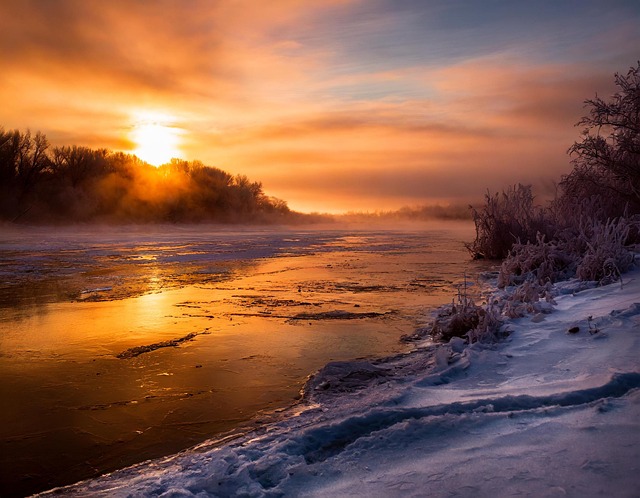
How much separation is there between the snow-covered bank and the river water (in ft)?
1.24

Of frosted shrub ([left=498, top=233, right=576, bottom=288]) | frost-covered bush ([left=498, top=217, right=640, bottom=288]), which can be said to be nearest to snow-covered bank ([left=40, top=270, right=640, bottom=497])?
frost-covered bush ([left=498, top=217, right=640, bottom=288])

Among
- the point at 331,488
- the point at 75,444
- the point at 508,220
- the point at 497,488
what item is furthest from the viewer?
the point at 508,220

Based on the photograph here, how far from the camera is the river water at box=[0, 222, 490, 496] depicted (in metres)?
3.23

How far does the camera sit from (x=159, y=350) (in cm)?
531

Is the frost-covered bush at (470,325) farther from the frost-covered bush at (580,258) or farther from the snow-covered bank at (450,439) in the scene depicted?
the frost-covered bush at (580,258)

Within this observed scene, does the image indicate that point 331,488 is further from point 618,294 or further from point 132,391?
point 618,294

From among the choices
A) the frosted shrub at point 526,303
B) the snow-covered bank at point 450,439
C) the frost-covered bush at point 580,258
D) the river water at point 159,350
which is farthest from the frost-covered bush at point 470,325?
the frost-covered bush at point 580,258

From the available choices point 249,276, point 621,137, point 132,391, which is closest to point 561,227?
point 621,137

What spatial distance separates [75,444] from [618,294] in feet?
18.1

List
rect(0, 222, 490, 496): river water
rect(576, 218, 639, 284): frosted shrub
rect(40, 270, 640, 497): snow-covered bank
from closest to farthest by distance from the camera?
rect(40, 270, 640, 497): snow-covered bank → rect(0, 222, 490, 496): river water → rect(576, 218, 639, 284): frosted shrub

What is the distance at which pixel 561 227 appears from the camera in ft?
42.9

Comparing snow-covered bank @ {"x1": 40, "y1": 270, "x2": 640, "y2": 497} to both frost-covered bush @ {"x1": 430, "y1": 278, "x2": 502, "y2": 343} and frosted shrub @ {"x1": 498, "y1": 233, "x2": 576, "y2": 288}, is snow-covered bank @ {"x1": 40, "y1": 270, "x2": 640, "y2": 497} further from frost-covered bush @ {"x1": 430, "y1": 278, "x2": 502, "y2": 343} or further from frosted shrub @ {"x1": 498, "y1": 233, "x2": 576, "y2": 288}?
frosted shrub @ {"x1": 498, "y1": 233, "x2": 576, "y2": 288}

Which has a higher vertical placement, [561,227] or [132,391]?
[561,227]

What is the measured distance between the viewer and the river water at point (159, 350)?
10.6 feet
